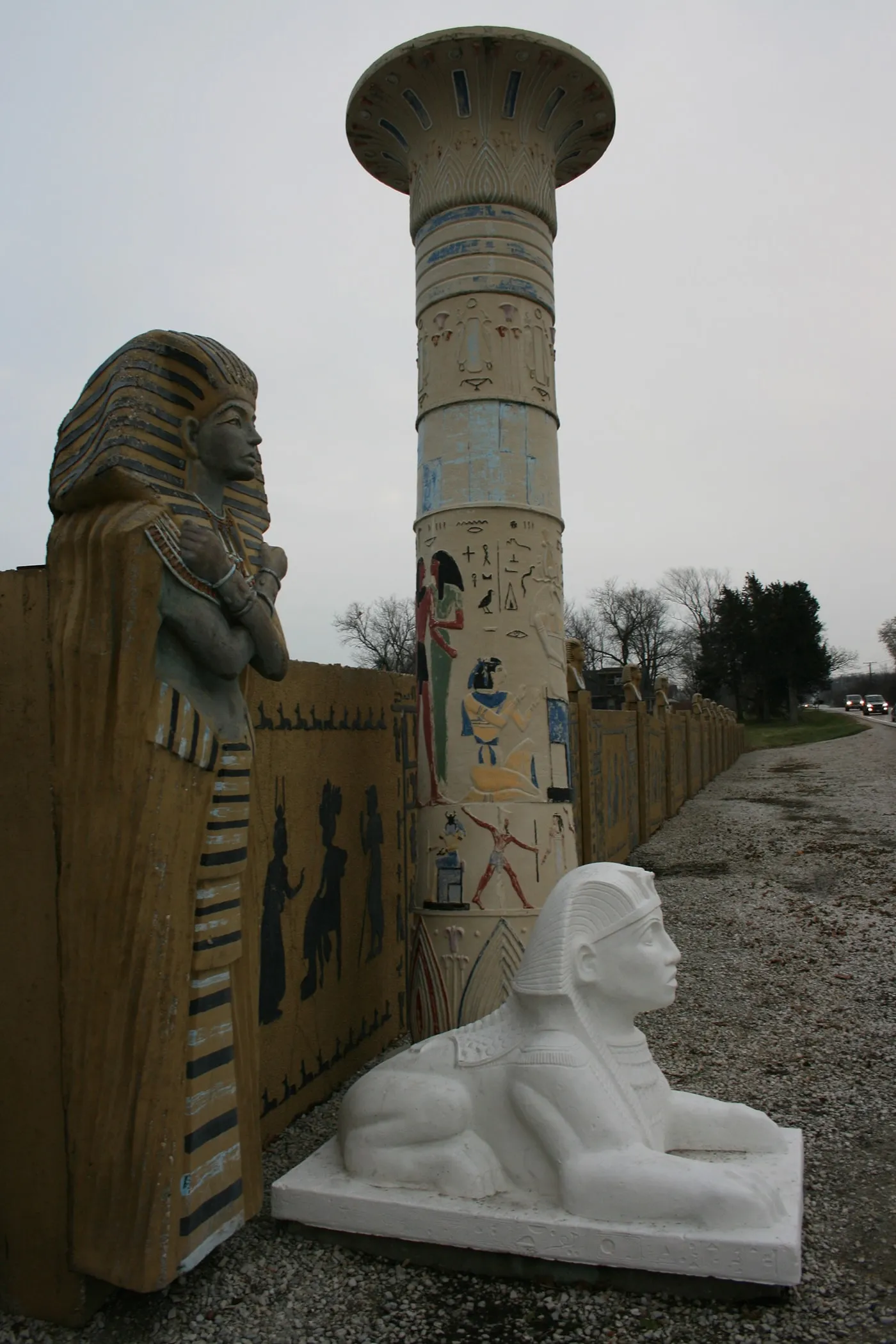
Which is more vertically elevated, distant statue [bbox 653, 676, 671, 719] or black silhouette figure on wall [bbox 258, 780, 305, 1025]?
distant statue [bbox 653, 676, 671, 719]

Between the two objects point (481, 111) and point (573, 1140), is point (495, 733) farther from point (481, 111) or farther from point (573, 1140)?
point (481, 111)

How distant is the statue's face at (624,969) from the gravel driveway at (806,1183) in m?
0.79

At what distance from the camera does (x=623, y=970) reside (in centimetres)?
303

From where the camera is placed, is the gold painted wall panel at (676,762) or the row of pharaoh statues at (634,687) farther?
the gold painted wall panel at (676,762)

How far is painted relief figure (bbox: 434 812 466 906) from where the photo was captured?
14.7 feet

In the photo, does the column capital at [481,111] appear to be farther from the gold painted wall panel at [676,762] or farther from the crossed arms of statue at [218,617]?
the gold painted wall panel at [676,762]

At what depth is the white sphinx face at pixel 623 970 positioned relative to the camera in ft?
9.95

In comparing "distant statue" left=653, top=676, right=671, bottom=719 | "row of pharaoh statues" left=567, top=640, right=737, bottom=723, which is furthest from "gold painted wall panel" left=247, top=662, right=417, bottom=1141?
"distant statue" left=653, top=676, right=671, bottom=719

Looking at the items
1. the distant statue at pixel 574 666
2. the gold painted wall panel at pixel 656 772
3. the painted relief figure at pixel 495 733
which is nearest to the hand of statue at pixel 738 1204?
the painted relief figure at pixel 495 733

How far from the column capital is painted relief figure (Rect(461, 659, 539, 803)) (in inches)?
91.5

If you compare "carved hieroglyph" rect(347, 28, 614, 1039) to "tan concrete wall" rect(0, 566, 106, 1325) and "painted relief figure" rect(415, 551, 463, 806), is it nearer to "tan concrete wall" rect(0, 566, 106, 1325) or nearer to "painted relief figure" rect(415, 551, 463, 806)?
"painted relief figure" rect(415, 551, 463, 806)

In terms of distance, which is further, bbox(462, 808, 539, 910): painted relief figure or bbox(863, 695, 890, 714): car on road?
bbox(863, 695, 890, 714): car on road

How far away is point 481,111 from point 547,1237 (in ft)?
15.5

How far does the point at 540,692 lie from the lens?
4.68 m
